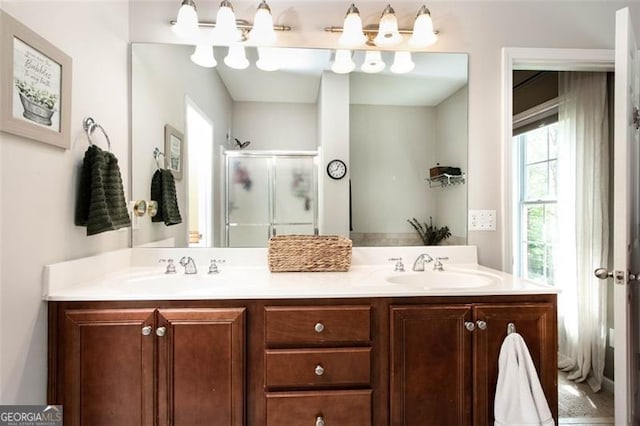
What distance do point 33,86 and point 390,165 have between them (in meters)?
1.59

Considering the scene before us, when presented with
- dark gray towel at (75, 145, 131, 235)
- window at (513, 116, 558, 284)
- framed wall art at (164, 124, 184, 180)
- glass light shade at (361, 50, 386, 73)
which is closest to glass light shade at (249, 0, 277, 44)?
glass light shade at (361, 50, 386, 73)

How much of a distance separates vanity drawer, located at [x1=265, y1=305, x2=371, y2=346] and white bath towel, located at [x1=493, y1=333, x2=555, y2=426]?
52 cm

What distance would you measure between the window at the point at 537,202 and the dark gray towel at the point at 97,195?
2.98m

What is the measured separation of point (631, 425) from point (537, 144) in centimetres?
212

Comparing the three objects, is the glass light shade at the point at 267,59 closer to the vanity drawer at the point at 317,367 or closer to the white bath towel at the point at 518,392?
the vanity drawer at the point at 317,367

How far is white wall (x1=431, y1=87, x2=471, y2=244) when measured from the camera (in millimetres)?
1872

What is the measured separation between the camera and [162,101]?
5.99 ft

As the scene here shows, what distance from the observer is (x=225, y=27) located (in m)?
1.71

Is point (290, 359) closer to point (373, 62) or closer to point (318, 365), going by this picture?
point (318, 365)

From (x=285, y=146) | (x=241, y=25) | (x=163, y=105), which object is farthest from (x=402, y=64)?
(x=163, y=105)

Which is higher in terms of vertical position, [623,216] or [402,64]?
[402,64]

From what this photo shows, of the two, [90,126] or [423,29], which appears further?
[423,29]

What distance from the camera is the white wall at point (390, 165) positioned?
1.88 metres

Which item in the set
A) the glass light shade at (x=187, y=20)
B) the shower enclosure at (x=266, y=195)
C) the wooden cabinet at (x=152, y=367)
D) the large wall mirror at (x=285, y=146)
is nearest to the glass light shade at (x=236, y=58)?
the large wall mirror at (x=285, y=146)
